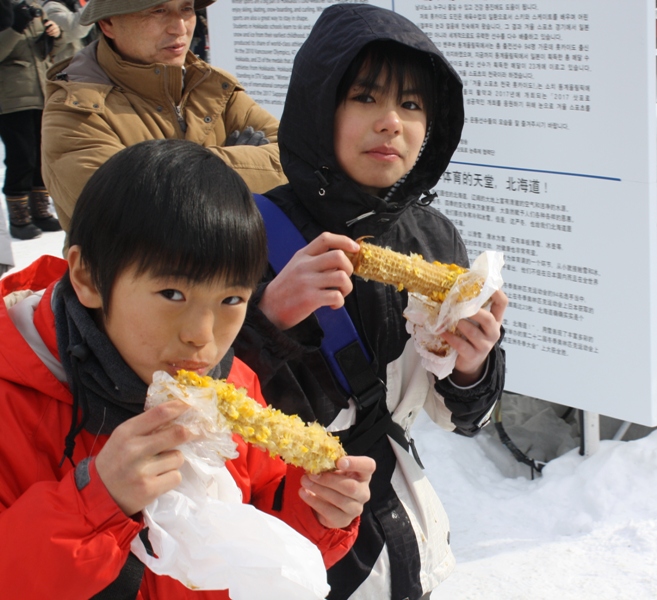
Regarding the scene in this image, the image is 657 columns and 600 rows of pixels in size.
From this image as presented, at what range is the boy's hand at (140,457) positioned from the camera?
1125 millimetres

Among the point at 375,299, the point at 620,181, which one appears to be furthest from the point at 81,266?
the point at 620,181

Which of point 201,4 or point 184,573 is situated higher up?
point 201,4

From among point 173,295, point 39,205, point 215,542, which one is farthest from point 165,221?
point 39,205

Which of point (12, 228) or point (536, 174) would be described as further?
point (12, 228)

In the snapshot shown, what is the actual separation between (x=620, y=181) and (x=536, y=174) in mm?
391

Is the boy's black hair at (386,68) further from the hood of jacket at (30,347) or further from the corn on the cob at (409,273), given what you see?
the hood of jacket at (30,347)

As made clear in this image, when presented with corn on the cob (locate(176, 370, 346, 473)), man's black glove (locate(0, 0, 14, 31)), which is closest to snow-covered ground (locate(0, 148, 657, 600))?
corn on the cob (locate(176, 370, 346, 473))

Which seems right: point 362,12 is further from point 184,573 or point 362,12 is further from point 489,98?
point 489,98

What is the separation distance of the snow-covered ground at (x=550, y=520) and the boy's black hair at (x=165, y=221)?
7.72 feet

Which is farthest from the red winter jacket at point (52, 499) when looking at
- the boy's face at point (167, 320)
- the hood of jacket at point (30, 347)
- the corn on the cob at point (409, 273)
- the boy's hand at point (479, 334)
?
the boy's hand at point (479, 334)

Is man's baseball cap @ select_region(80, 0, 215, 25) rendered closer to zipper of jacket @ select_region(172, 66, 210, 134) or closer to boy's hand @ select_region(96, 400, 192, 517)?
zipper of jacket @ select_region(172, 66, 210, 134)

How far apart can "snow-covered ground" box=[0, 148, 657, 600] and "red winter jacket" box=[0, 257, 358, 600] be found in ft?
6.29

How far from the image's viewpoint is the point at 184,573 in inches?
48.1

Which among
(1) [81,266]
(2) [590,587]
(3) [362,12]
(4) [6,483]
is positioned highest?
(3) [362,12]
